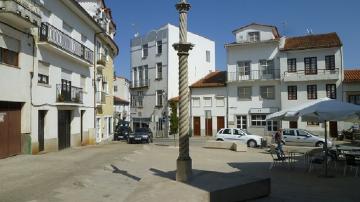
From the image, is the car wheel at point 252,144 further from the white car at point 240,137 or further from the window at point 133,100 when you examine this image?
the window at point 133,100

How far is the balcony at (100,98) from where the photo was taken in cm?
2969

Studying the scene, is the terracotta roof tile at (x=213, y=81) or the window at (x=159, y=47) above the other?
the window at (x=159, y=47)

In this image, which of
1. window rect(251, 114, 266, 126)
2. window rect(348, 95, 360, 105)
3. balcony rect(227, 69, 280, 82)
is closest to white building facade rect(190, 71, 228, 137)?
balcony rect(227, 69, 280, 82)

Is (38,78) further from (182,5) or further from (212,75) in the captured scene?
(212,75)

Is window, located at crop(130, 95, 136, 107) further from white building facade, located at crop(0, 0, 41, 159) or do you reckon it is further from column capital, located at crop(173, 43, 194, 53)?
column capital, located at crop(173, 43, 194, 53)

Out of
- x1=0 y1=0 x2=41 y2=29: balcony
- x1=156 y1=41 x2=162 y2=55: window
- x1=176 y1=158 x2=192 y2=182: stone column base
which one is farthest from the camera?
x1=156 y1=41 x2=162 y2=55: window

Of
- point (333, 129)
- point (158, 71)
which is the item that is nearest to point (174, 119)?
point (158, 71)

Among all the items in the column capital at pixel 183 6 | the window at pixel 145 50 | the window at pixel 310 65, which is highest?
the window at pixel 145 50

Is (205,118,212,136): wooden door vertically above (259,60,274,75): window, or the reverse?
(259,60,274,75): window

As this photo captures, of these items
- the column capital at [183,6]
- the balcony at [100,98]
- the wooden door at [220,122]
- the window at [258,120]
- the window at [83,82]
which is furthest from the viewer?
the wooden door at [220,122]

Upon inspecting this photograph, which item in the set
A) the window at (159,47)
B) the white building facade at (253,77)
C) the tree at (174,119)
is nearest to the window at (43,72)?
the tree at (174,119)

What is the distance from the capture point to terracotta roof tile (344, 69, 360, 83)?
1407 inches

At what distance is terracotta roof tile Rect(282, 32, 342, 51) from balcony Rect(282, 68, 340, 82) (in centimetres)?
241

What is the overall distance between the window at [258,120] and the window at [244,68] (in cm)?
468
